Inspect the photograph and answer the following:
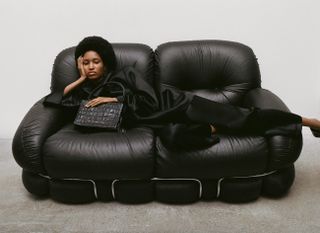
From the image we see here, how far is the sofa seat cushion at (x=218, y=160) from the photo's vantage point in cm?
180

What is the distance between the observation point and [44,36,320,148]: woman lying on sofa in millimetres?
1865

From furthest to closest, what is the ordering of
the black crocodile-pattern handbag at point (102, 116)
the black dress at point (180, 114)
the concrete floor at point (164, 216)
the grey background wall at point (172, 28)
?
the grey background wall at point (172, 28), the black crocodile-pattern handbag at point (102, 116), the black dress at point (180, 114), the concrete floor at point (164, 216)

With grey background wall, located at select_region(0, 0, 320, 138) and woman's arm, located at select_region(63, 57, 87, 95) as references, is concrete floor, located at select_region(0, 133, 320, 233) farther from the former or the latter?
grey background wall, located at select_region(0, 0, 320, 138)

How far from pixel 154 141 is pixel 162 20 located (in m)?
1.17

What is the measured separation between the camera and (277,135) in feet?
6.09

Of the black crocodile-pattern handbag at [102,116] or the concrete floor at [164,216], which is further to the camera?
the black crocodile-pattern handbag at [102,116]

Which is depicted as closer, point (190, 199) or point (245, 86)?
point (190, 199)

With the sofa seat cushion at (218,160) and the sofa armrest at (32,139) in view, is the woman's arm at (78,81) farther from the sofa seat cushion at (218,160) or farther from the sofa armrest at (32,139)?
the sofa seat cushion at (218,160)

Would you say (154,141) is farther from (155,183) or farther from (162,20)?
(162,20)

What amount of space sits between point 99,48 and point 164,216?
3.61 feet

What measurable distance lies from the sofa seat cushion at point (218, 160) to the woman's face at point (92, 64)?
2.40 feet

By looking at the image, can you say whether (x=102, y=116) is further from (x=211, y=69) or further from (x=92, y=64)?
(x=211, y=69)

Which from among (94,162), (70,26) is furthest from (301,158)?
(70,26)

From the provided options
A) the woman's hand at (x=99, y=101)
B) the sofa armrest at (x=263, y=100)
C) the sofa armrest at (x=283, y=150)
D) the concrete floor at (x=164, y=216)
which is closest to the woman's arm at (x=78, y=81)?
the woman's hand at (x=99, y=101)
